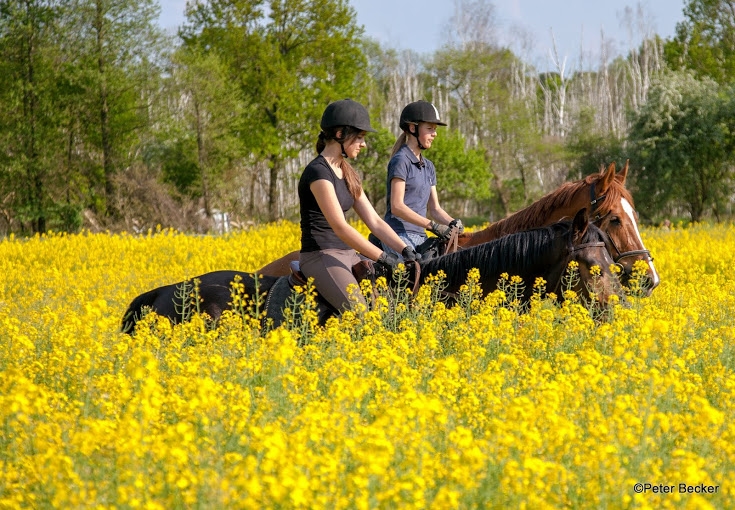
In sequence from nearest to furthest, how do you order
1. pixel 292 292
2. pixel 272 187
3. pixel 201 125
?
pixel 292 292
pixel 201 125
pixel 272 187

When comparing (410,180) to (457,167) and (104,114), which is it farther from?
(457,167)

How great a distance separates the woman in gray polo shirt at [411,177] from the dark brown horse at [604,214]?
1.80ft

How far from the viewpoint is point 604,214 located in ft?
22.6

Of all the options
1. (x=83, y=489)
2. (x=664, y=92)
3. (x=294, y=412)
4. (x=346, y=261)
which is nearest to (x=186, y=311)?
(x=346, y=261)

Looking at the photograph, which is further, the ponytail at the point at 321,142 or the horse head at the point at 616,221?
the horse head at the point at 616,221

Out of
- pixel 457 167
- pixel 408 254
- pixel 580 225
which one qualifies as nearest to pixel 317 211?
pixel 408 254

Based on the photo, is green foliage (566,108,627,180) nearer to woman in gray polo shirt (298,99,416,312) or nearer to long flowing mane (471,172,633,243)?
long flowing mane (471,172,633,243)

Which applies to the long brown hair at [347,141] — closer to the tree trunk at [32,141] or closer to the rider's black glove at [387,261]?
the rider's black glove at [387,261]

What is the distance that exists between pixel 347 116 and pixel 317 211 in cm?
65

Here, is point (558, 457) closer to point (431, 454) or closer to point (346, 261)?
point (431, 454)

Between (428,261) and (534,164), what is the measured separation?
1792 inches

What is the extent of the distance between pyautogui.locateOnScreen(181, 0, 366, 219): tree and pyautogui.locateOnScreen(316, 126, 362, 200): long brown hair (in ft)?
93.0

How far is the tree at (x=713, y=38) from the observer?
4609cm

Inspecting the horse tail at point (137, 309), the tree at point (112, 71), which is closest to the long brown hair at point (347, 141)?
the horse tail at point (137, 309)
